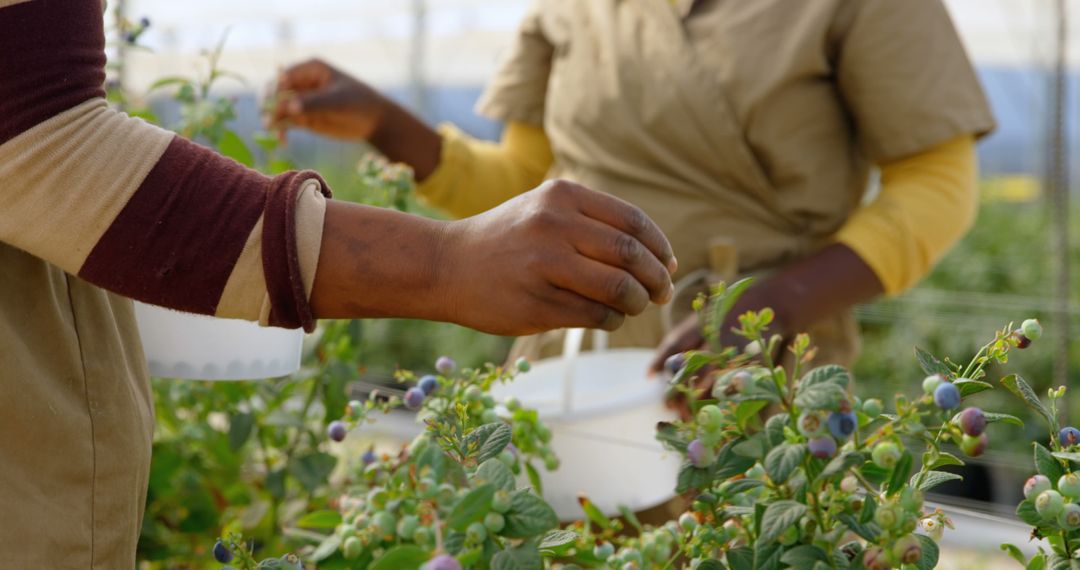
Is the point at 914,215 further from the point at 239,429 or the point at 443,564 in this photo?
the point at 443,564

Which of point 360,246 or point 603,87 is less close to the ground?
point 603,87

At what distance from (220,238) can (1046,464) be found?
0.44 metres

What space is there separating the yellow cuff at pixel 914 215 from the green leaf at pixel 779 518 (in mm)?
883

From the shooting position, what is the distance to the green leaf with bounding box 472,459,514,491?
57cm

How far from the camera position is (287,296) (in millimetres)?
593

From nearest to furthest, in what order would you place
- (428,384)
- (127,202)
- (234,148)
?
1. (127,202)
2. (428,384)
3. (234,148)

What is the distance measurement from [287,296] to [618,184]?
3.20ft

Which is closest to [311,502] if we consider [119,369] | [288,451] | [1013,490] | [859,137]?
[288,451]

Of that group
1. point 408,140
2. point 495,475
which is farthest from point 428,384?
point 408,140

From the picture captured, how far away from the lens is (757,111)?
1427mm

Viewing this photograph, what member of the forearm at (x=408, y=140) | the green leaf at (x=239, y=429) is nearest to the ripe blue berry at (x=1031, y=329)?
the green leaf at (x=239, y=429)

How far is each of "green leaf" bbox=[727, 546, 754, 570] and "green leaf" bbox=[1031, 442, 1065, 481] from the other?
0.16 meters

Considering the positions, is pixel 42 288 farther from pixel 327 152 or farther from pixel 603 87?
pixel 327 152

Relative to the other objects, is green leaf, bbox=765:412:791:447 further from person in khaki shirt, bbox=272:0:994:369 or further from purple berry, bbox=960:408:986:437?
person in khaki shirt, bbox=272:0:994:369
